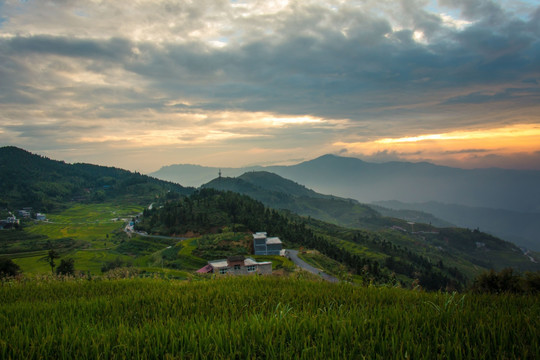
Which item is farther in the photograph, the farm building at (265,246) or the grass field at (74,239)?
the grass field at (74,239)

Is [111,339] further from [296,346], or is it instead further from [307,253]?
[307,253]

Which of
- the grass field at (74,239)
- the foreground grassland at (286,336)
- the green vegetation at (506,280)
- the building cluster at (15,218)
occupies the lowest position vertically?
the grass field at (74,239)

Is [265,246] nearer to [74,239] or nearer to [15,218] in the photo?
[74,239]

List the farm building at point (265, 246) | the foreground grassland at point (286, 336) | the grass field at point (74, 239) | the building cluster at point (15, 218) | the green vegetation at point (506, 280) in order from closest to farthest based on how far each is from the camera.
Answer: the foreground grassland at point (286, 336) → the green vegetation at point (506, 280) → the farm building at point (265, 246) → the grass field at point (74, 239) → the building cluster at point (15, 218)

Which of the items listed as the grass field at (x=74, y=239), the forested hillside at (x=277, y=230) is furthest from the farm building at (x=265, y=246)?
the grass field at (x=74, y=239)

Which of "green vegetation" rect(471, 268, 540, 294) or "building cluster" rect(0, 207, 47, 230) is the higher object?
"green vegetation" rect(471, 268, 540, 294)

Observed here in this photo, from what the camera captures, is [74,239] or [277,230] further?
[74,239]

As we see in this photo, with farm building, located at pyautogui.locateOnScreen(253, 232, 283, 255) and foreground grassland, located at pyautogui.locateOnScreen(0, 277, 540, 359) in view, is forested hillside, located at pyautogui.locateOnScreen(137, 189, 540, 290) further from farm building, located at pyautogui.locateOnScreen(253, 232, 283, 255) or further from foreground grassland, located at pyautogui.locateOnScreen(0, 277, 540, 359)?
foreground grassland, located at pyautogui.locateOnScreen(0, 277, 540, 359)

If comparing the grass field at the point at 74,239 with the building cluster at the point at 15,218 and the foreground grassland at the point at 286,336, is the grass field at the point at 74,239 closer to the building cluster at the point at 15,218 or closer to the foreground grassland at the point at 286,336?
the building cluster at the point at 15,218

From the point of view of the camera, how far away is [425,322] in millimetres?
2676

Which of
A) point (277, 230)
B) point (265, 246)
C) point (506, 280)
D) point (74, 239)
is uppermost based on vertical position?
point (506, 280)

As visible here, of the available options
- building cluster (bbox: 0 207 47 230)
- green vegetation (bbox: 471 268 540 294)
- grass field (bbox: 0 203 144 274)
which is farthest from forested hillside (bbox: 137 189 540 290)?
building cluster (bbox: 0 207 47 230)

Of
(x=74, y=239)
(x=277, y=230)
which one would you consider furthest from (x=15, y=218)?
(x=277, y=230)

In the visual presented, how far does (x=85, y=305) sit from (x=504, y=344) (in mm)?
5190
